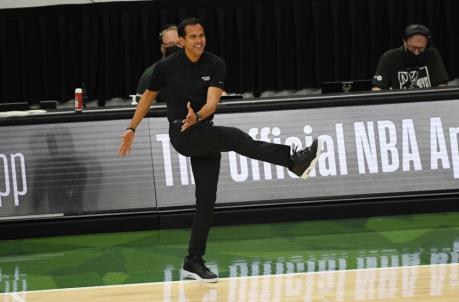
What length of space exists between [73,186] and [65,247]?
2.25 feet

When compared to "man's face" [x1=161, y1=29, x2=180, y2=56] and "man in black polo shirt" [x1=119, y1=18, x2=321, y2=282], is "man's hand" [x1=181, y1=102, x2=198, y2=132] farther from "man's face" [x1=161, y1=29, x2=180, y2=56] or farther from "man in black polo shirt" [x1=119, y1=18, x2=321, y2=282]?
"man's face" [x1=161, y1=29, x2=180, y2=56]

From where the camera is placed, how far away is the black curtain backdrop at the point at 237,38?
507 inches

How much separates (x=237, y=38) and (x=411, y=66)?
4105 mm

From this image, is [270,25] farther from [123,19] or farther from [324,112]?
[324,112]

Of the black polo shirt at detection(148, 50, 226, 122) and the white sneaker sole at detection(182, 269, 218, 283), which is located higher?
the black polo shirt at detection(148, 50, 226, 122)

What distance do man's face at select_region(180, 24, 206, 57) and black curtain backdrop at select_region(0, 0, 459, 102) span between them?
6.74 m

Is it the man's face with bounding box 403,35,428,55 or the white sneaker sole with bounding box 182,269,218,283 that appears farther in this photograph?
the man's face with bounding box 403,35,428,55

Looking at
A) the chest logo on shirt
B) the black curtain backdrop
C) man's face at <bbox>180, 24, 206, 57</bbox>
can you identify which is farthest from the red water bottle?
the black curtain backdrop

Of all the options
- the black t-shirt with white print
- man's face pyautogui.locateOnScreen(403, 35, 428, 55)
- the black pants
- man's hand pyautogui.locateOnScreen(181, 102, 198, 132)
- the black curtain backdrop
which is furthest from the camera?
the black curtain backdrop

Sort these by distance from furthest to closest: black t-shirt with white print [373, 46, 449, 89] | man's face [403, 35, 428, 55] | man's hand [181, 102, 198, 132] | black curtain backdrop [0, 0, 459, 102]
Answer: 1. black curtain backdrop [0, 0, 459, 102]
2. black t-shirt with white print [373, 46, 449, 89]
3. man's face [403, 35, 428, 55]
4. man's hand [181, 102, 198, 132]

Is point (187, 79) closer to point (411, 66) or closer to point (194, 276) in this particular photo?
point (194, 276)

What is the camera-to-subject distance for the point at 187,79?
20.2 ft

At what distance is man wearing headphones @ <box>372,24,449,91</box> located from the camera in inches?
360

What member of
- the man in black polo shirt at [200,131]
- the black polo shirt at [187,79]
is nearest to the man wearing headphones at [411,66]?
the man in black polo shirt at [200,131]
